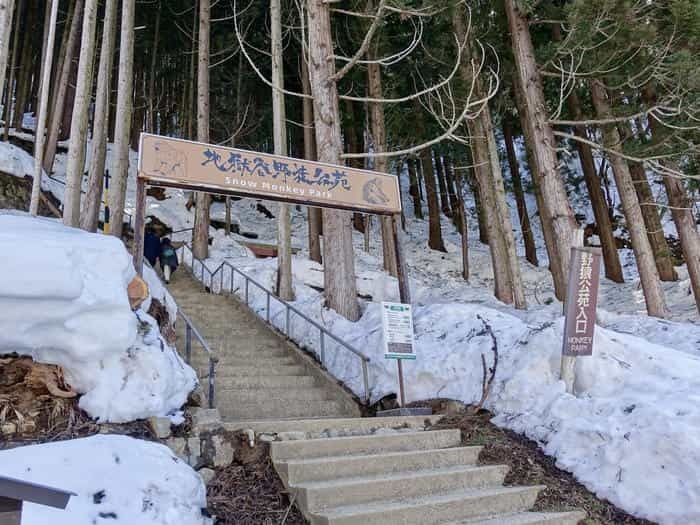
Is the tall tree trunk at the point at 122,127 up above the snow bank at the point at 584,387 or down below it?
above

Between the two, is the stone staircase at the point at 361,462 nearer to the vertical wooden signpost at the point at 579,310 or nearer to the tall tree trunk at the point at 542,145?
the vertical wooden signpost at the point at 579,310

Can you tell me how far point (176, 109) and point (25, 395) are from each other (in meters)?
27.3

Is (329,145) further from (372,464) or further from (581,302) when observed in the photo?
(372,464)

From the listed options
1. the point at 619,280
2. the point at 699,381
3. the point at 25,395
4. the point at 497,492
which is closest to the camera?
the point at 25,395

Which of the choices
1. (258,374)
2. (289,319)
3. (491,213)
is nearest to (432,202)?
(491,213)

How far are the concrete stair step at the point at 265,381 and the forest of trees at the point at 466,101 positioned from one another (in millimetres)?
1889

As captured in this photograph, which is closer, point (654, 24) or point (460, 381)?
point (460, 381)

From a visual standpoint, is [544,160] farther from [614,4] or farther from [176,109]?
[176,109]

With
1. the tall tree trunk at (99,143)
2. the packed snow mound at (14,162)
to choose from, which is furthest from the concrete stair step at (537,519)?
the packed snow mound at (14,162)

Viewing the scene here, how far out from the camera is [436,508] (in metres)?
4.27

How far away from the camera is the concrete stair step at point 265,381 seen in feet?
22.4

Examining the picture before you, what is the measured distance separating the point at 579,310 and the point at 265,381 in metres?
4.09

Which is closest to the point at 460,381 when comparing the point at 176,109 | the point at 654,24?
the point at 654,24

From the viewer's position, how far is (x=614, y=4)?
9203 mm
